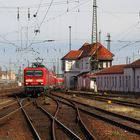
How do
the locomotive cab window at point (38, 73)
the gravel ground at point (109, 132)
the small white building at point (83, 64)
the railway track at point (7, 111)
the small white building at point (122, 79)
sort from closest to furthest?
the gravel ground at point (109, 132) → the railway track at point (7, 111) → the locomotive cab window at point (38, 73) → the small white building at point (122, 79) → the small white building at point (83, 64)

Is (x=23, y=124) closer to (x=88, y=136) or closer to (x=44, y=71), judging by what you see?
(x=88, y=136)

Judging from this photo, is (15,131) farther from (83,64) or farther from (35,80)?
(83,64)

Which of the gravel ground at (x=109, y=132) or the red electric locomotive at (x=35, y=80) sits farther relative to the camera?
the red electric locomotive at (x=35, y=80)

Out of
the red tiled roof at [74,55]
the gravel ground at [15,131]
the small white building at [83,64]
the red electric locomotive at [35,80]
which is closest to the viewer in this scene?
the gravel ground at [15,131]

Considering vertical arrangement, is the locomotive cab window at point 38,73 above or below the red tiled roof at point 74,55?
below

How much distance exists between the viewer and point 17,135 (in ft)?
56.6

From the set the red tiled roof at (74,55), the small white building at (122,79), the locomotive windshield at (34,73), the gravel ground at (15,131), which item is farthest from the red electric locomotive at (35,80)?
the red tiled roof at (74,55)

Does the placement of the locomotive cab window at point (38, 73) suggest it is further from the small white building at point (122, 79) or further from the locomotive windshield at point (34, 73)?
the small white building at point (122, 79)

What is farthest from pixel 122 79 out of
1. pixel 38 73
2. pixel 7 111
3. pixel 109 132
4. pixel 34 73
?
pixel 109 132

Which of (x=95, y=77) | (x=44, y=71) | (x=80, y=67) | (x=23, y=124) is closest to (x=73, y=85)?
(x=80, y=67)

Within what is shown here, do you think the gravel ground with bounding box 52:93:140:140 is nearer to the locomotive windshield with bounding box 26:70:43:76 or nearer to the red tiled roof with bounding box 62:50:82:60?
the locomotive windshield with bounding box 26:70:43:76

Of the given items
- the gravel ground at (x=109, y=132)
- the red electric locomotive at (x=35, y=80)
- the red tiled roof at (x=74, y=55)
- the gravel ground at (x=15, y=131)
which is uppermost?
the red tiled roof at (x=74, y=55)

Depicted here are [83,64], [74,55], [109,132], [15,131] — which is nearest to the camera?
[109,132]

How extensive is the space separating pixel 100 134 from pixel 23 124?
560 centimetres
